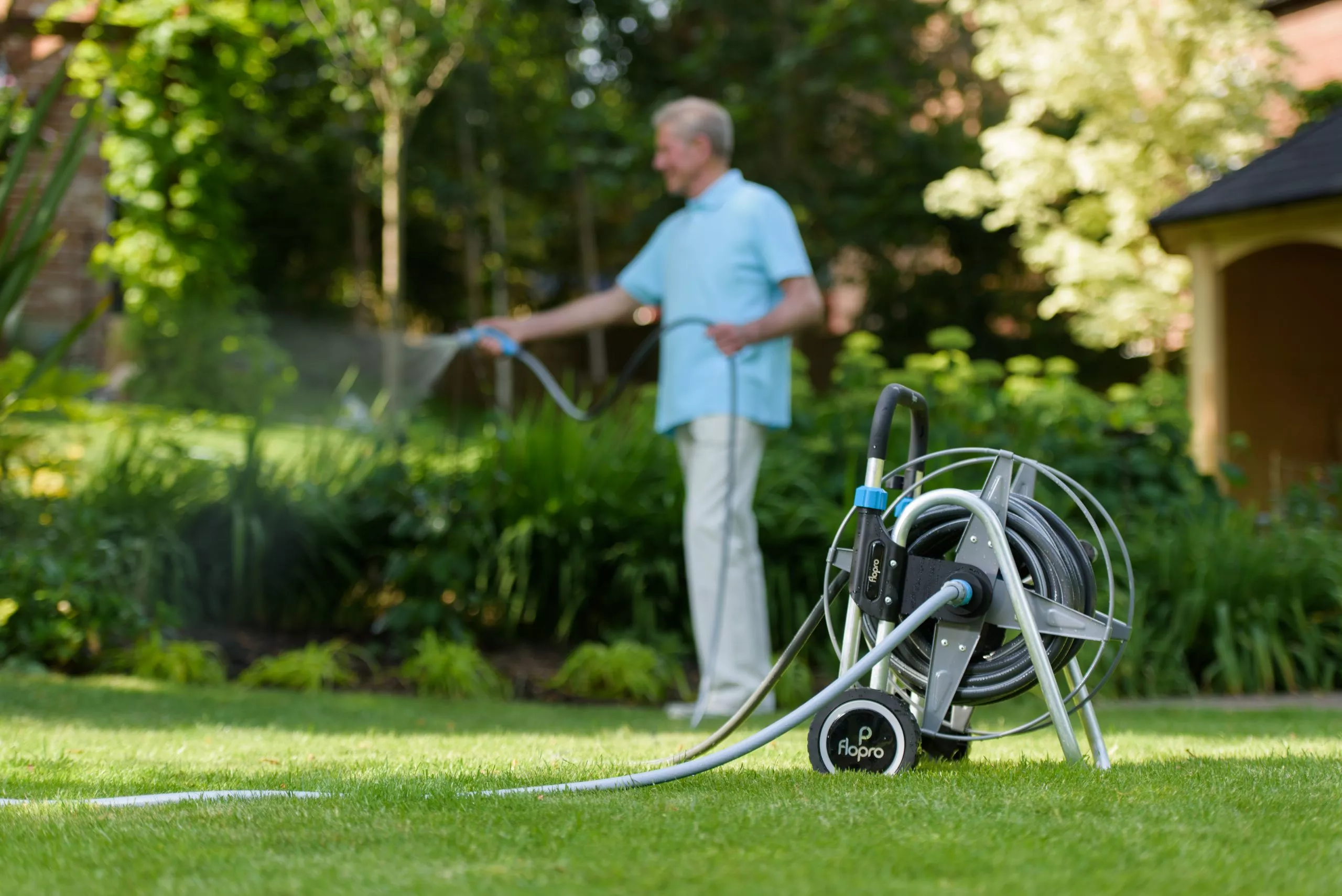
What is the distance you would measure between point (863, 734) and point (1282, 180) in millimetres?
6614

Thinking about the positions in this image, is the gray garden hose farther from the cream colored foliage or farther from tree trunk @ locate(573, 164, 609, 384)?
tree trunk @ locate(573, 164, 609, 384)

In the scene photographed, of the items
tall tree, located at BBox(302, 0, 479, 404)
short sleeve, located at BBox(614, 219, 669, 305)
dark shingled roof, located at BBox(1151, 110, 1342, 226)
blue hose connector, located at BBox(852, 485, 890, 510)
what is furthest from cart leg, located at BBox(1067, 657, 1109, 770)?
tall tree, located at BBox(302, 0, 479, 404)

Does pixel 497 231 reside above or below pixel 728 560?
above

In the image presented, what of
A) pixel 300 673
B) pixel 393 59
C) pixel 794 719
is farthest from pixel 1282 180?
pixel 393 59

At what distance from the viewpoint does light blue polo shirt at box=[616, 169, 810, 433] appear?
A: 15.6 ft

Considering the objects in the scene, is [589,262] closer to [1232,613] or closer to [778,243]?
[1232,613]

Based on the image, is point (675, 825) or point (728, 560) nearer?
point (675, 825)

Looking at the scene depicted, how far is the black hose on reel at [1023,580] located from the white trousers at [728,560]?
67.5 inches

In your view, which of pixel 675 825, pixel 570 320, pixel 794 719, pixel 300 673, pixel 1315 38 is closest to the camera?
pixel 675 825

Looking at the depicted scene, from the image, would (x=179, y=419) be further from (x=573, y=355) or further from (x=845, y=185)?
(x=573, y=355)

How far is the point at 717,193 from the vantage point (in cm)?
494

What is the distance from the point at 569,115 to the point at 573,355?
546 centimetres

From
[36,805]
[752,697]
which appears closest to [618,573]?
[752,697]

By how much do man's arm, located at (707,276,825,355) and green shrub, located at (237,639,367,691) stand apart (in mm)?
1999
